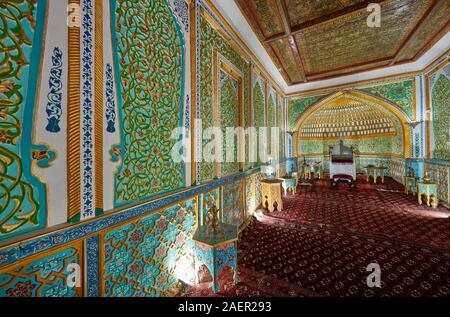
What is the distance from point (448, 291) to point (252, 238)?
8.44 ft

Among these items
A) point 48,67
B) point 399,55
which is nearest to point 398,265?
point 48,67

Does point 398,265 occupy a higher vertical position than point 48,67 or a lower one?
lower

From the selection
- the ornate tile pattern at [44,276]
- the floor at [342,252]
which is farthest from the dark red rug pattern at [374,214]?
the ornate tile pattern at [44,276]

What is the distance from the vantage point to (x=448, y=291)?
2.13 metres

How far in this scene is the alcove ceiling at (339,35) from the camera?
3.52m

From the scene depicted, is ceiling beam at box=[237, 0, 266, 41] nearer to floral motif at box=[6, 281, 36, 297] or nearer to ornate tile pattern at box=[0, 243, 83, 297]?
ornate tile pattern at box=[0, 243, 83, 297]

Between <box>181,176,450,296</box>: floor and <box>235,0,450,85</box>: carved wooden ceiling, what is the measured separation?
4529 mm

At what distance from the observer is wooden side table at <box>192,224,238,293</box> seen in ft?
6.86

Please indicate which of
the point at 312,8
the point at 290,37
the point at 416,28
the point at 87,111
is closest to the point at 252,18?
the point at 312,8

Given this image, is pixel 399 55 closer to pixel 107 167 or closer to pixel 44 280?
pixel 107 167

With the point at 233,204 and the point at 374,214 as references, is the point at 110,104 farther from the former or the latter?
the point at 374,214

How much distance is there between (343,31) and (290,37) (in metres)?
1.26

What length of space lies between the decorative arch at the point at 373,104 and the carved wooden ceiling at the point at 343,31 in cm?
142

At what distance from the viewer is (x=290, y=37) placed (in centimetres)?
457
